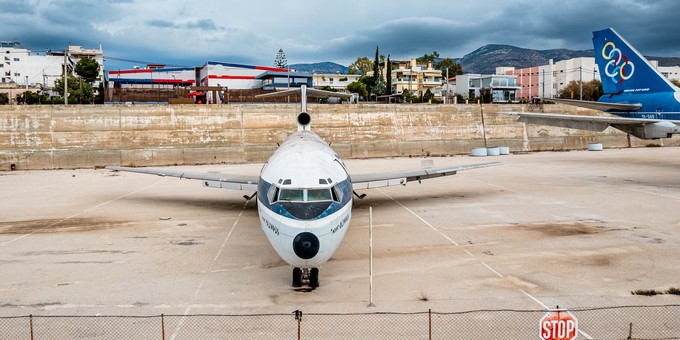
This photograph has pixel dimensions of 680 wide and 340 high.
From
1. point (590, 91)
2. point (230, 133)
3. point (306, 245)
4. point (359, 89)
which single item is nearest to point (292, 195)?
point (306, 245)

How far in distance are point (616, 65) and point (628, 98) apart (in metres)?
2.85

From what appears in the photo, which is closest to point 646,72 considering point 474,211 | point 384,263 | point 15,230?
point 474,211

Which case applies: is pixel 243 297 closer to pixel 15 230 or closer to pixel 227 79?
pixel 15 230

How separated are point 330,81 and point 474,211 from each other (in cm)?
14818

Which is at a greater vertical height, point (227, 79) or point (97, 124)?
point (227, 79)

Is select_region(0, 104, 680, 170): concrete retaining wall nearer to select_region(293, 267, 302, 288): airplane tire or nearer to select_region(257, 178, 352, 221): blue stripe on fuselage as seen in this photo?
select_region(257, 178, 352, 221): blue stripe on fuselage

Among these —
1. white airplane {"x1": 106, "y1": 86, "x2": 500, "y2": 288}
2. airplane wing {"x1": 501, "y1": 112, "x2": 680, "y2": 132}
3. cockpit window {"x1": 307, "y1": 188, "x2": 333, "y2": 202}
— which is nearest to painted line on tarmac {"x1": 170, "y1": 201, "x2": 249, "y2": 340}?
white airplane {"x1": 106, "y1": 86, "x2": 500, "y2": 288}

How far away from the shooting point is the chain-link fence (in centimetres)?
1036

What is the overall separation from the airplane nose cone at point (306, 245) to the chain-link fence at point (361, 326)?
57.1 inches

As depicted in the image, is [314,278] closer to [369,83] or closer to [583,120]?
[583,120]

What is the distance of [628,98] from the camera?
38.4 metres

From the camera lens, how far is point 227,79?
391 ft

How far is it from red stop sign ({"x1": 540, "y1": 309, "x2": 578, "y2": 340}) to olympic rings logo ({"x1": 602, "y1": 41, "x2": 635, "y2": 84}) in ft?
115

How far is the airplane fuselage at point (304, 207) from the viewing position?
38.9 ft
